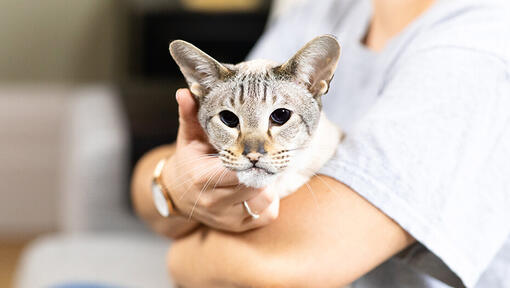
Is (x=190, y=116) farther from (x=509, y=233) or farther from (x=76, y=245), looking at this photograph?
(x=76, y=245)

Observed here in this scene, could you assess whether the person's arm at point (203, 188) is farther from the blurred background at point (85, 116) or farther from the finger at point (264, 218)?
the blurred background at point (85, 116)

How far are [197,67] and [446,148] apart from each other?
330mm

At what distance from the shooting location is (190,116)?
0.59 metres

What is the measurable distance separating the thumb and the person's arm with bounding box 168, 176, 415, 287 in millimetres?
156

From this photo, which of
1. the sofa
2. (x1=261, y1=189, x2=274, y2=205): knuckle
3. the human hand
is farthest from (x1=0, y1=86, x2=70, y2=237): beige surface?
(x1=261, y1=189, x2=274, y2=205): knuckle

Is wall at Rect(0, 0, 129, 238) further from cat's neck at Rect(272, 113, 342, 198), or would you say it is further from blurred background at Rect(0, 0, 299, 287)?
cat's neck at Rect(272, 113, 342, 198)

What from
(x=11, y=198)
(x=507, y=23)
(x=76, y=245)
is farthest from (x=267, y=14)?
(x=507, y=23)

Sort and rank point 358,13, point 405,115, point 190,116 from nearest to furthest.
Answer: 1. point 190,116
2. point 405,115
3. point 358,13

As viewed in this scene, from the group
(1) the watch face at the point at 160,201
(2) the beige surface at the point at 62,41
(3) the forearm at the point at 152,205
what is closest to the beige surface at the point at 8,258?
(2) the beige surface at the point at 62,41

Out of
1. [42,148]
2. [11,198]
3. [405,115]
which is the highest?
[405,115]

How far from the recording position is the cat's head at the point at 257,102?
53cm

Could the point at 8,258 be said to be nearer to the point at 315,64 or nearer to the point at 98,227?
the point at 98,227

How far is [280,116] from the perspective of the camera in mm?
557

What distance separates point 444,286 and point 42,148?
2.60 meters
